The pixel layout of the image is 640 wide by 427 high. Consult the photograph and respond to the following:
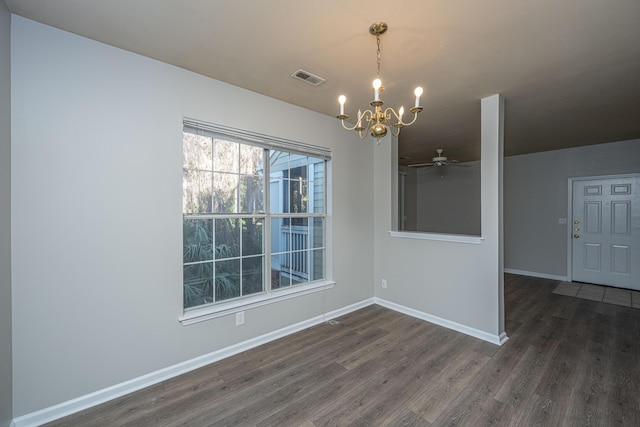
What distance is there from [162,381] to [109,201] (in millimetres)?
1478

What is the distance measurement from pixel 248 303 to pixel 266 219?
0.86 metres

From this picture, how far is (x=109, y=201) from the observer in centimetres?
200

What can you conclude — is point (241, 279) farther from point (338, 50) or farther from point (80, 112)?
point (338, 50)

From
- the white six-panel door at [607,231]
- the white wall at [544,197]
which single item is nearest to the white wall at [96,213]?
the white wall at [544,197]

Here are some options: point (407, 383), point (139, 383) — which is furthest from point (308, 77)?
point (139, 383)

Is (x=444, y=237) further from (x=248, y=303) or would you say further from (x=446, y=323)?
(x=248, y=303)

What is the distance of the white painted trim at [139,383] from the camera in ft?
5.84

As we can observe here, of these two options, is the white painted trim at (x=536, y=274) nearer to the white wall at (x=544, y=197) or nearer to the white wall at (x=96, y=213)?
the white wall at (x=544, y=197)

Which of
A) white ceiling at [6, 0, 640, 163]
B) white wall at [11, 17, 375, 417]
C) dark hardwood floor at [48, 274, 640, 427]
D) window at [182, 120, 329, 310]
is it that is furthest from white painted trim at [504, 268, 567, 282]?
white wall at [11, 17, 375, 417]

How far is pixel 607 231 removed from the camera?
4.77 metres

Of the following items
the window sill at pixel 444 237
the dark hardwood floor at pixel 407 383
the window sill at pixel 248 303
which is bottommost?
the dark hardwood floor at pixel 407 383

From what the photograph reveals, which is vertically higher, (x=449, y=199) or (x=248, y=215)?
(x=449, y=199)

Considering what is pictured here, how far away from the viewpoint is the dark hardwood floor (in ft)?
6.07

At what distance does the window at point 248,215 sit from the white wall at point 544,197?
4.68 metres
